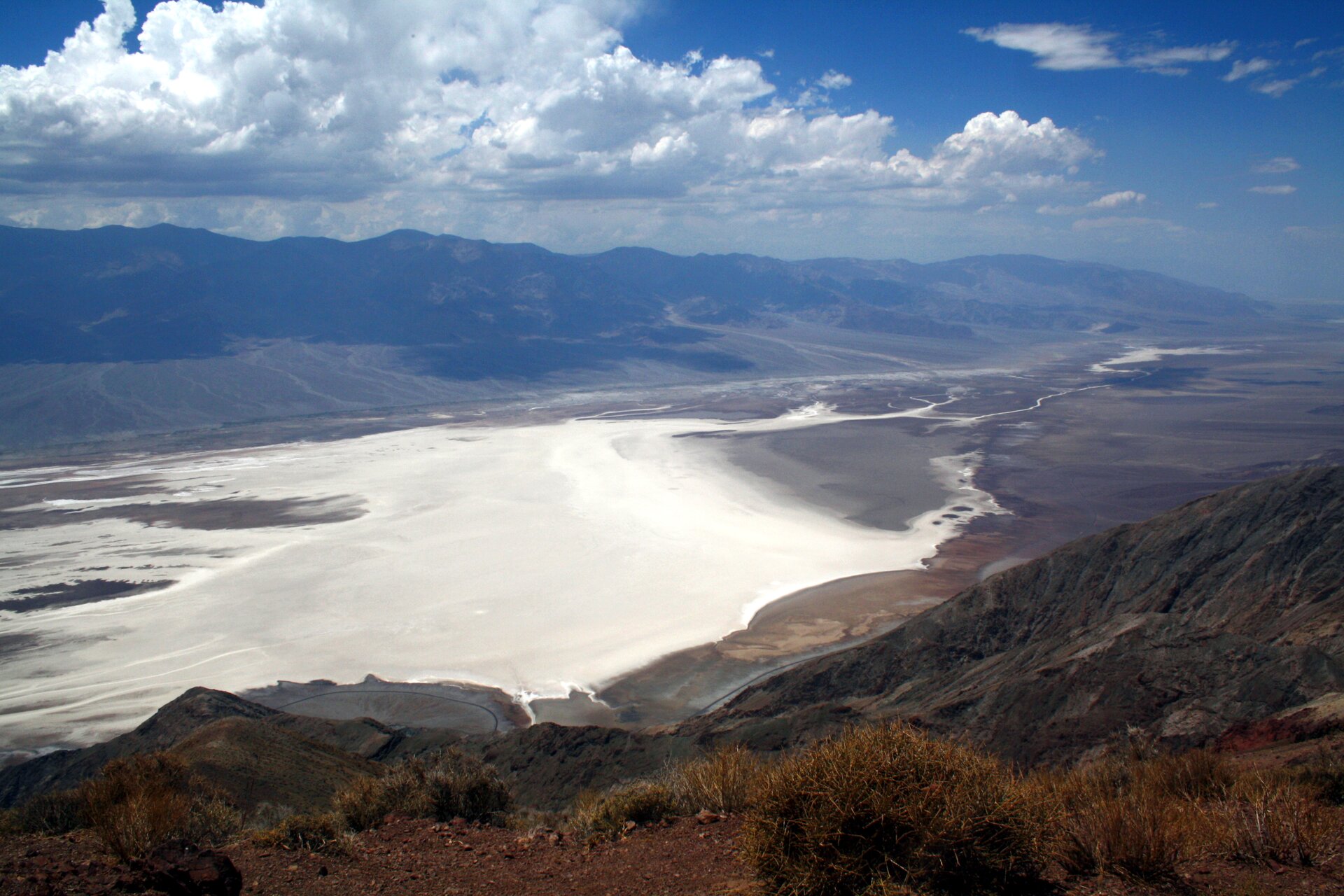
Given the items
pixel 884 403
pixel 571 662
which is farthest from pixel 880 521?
pixel 884 403

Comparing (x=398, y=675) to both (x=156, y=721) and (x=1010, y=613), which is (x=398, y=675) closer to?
(x=156, y=721)

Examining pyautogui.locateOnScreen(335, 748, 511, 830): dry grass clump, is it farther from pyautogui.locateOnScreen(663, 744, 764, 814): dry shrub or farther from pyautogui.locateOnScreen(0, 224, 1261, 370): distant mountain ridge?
pyautogui.locateOnScreen(0, 224, 1261, 370): distant mountain ridge

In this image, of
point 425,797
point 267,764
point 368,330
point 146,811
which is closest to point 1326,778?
point 425,797

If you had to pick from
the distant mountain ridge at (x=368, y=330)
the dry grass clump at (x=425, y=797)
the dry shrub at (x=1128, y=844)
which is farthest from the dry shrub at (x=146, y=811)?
the distant mountain ridge at (x=368, y=330)

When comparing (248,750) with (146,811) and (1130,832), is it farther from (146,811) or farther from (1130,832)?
(1130,832)

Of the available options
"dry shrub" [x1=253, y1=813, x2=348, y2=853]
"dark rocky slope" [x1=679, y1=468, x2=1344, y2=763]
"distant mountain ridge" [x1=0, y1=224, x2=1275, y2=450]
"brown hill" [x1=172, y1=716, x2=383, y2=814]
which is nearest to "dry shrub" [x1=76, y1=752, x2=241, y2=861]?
"dry shrub" [x1=253, y1=813, x2=348, y2=853]

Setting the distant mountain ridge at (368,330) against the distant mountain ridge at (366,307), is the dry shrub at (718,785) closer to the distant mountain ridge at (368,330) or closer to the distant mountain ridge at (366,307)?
the distant mountain ridge at (368,330)
